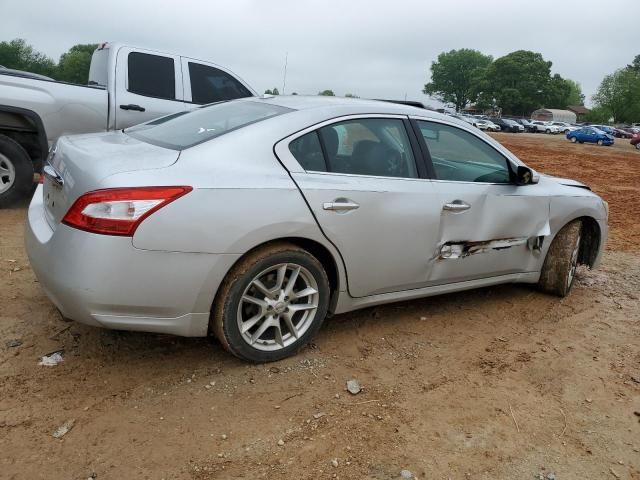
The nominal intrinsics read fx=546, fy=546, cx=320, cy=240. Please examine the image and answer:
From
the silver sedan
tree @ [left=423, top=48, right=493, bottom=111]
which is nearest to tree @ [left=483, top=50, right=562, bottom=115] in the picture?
tree @ [left=423, top=48, right=493, bottom=111]

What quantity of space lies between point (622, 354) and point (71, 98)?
19.1 feet

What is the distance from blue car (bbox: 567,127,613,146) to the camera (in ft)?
127

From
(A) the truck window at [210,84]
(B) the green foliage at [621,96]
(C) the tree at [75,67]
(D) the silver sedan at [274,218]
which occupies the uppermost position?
(B) the green foliage at [621,96]

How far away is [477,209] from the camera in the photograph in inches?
147

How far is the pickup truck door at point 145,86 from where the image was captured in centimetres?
643

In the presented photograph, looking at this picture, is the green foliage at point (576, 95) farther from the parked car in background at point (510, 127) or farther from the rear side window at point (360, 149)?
the rear side window at point (360, 149)

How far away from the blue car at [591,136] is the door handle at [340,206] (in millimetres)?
41315

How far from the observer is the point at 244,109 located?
352cm

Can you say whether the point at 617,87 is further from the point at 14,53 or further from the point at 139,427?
the point at 139,427

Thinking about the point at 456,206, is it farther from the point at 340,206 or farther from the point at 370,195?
the point at 340,206

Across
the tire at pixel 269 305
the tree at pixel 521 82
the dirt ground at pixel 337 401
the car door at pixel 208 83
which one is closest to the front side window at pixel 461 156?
the dirt ground at pixel 337 401

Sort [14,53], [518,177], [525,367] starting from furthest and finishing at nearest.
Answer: [14,53] → [518,177] → [525,367]

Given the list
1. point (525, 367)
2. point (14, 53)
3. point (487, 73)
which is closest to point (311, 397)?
point (525, 367)

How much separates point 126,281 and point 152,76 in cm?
482
